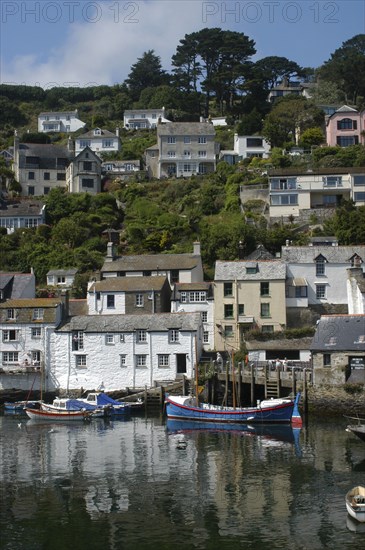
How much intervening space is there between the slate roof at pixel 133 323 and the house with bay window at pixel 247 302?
352 centimetres

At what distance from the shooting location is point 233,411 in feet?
174

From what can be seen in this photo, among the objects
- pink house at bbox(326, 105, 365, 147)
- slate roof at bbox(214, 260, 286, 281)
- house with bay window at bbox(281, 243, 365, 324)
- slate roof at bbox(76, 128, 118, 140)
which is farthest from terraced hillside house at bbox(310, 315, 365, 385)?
slate roof at bbox(76, 128, 118, 140)

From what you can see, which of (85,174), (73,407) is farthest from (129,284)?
(85,174)

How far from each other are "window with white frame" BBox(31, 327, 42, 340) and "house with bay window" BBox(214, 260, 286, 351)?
1528cm

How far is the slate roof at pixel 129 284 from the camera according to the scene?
2741 inches

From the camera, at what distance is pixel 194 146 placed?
11188 centimetres

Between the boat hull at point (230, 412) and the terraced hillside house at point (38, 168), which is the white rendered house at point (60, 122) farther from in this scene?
the boat hull at point (230, 412)

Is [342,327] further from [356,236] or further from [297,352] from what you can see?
[356,236]

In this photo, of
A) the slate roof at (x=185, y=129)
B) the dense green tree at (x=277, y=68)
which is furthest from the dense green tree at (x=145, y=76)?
the slate roof at (x=185, y=129)

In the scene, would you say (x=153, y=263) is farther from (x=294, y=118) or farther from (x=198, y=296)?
(x=294, y=118)

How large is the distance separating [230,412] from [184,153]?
6485cm

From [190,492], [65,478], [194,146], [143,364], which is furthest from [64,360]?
[194,146]

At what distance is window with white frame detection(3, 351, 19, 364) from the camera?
6600 cm

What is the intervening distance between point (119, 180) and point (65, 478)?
73.8 m
